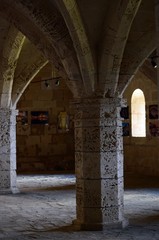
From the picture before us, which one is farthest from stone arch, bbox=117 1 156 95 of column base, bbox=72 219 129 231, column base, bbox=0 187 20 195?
column base, bbox=0 187 20 195

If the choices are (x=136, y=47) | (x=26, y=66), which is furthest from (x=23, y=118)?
(x=136, y=47)

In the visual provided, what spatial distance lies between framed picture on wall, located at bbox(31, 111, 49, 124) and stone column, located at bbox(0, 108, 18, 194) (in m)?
5.50

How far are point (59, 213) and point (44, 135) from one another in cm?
814

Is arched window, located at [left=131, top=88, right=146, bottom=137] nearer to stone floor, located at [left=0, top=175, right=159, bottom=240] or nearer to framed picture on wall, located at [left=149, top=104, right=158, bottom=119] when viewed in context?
framed picture on wall, located at [left=149, top=104, right=158, bottom=119]

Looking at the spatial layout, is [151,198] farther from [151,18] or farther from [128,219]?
[151,18]

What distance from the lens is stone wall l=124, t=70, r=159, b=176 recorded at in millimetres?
12852

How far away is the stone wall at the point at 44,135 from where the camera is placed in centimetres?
1545

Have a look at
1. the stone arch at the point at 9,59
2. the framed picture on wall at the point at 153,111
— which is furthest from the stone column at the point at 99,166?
the framed picture on wall at the point at 153,111

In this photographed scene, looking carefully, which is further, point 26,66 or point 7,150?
point 7,150

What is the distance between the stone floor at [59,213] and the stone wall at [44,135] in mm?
3575

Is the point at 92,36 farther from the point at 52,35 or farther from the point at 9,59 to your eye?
the point at 9,59

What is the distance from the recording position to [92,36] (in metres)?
6.20

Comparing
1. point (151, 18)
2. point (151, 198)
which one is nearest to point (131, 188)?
point (151, 198)

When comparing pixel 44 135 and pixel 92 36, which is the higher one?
pixel 92 36
